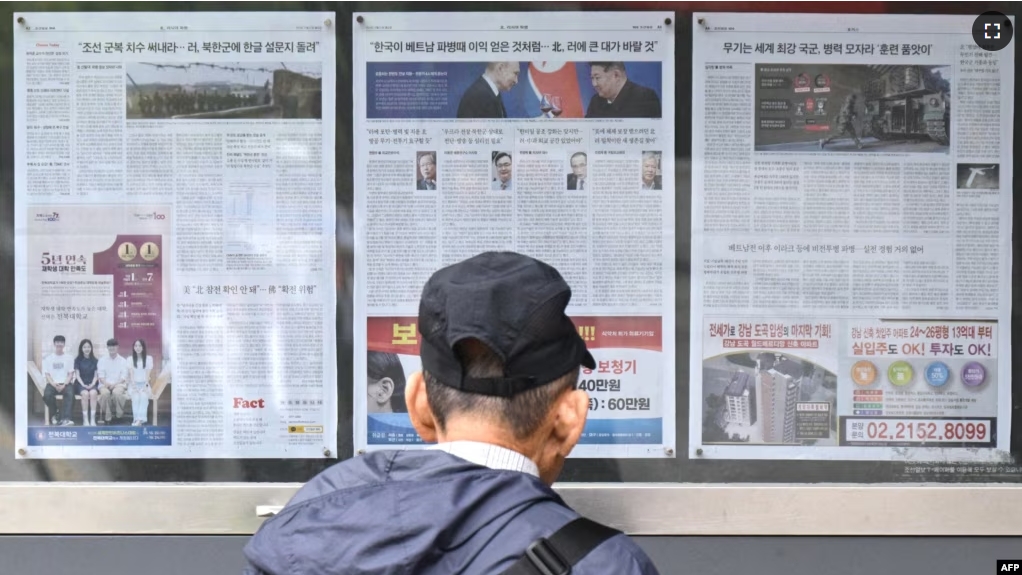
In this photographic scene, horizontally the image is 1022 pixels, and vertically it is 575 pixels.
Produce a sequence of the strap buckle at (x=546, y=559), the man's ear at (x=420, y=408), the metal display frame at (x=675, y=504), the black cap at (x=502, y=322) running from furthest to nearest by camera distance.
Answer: the metal display frame at (x=675, y=504)
the man's ear at (x=420, y=408)
the black cap at (x=502, y=322)
the strap buckle at (x=546, y=559)

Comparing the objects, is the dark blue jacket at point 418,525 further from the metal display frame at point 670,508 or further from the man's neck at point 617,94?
the man's neck at point 617,94

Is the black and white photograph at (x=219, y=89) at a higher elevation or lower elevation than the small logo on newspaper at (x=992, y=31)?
lower

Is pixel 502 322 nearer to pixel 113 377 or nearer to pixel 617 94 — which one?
pixel 617 94

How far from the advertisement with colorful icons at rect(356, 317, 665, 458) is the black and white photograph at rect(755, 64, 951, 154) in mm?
714

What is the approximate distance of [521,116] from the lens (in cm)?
297

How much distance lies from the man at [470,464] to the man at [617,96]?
5.00 ft

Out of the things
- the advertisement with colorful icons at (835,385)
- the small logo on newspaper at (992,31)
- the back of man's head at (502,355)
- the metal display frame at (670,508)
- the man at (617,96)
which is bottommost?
the metal display frame at (670,508)

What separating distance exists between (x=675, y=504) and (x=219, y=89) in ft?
6.00

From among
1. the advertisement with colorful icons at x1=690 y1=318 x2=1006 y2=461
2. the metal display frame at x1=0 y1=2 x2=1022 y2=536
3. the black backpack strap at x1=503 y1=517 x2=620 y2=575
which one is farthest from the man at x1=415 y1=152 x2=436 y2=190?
the black backpack strap at x1=503 y1=517 x2=620 y2=575

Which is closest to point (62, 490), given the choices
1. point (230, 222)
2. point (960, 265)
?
point (230, 222)

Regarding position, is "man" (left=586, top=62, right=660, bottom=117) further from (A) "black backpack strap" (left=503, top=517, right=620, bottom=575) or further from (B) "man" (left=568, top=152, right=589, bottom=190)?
(A) "black backpack strap" (left=503, top=517, right=620, bottom=575)

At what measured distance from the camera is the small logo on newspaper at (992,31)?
297cm

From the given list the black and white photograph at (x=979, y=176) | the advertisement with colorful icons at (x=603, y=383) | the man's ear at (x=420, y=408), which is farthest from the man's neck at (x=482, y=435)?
the black and white photograph at (x=979, y=176)

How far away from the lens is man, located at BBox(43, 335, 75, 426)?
3.01 metres
